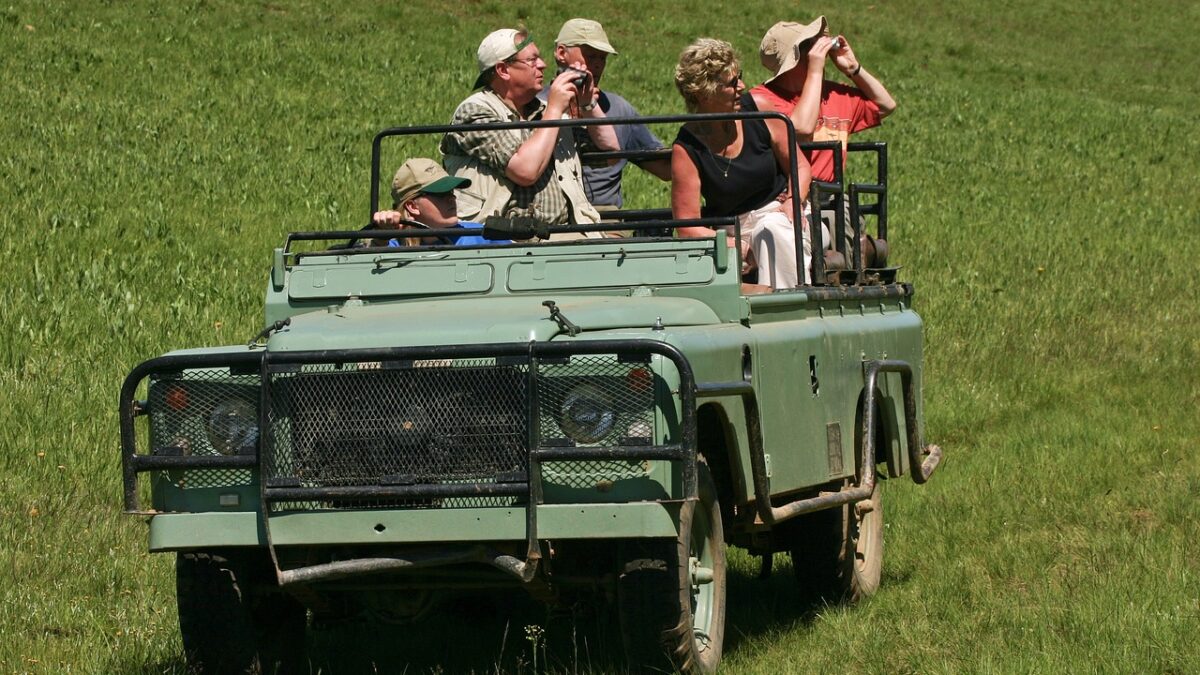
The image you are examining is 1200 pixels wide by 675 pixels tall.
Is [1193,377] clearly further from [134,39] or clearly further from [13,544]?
[134,39]

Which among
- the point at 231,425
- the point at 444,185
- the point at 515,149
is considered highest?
the point at 515,149

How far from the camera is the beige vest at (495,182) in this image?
321 inches

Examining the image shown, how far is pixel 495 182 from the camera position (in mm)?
8211

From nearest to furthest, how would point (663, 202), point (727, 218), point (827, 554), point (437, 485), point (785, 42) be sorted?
1. point (437, 485)
2. point (727, 218)
3. point (827, 554)
4. point (785, 42)
5. point (663, 202)

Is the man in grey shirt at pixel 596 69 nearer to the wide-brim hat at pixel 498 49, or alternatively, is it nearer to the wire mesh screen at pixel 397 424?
the wide-brim hat at pixel 498 49

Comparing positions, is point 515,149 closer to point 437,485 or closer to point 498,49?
point 498,49

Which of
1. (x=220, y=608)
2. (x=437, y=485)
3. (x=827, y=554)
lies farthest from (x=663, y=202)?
(x=437, y=485)

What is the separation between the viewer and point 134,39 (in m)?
27.2

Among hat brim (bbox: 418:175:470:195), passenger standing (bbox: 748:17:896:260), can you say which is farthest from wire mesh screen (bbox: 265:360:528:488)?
passenger standing (bbox: 748:17:896:260)

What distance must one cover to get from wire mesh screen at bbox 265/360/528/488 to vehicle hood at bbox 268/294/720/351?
0.14m

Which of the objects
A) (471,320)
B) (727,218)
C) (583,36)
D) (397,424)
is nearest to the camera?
(397,424)

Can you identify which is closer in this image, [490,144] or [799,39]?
[490,144]

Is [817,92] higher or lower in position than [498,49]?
lower

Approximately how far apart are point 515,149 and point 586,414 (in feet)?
8.79
